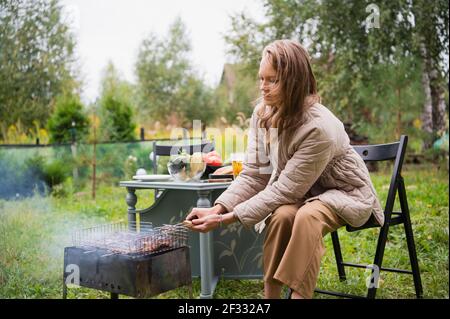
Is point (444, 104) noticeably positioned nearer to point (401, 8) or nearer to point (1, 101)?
point (401, 8)

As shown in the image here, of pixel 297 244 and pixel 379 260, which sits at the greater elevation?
pixel 297 244

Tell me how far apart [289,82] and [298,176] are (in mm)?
332

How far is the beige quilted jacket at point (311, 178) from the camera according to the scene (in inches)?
70.4

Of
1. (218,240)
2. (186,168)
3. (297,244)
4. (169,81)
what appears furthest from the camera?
(169,81)

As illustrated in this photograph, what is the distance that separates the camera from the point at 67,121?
556 centimetres

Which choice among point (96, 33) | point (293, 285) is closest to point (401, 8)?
point (96, 33)

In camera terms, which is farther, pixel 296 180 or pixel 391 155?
pixel 391 155

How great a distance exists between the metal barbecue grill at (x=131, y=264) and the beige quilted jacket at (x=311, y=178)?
0.27 meters

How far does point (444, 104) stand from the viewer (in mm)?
4996

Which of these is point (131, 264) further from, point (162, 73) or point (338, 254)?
point (162, 73)

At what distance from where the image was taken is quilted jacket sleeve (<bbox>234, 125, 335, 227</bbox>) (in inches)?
70.1

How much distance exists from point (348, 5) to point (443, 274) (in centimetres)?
282

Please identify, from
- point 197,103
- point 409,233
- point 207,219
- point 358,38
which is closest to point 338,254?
point 409,233

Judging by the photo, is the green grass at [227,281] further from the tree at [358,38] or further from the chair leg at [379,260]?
the tree at [358,38]
